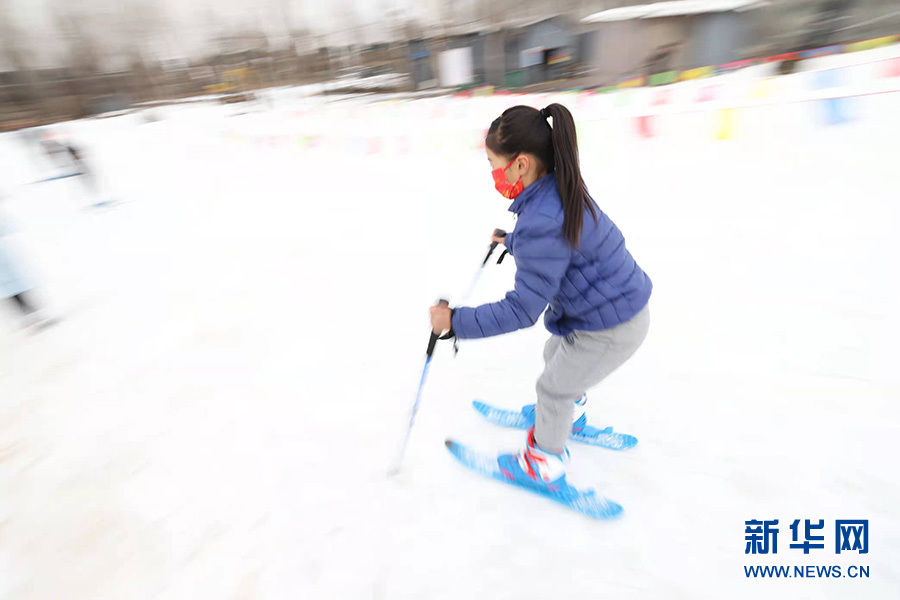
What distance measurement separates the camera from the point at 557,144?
1040 millimetres

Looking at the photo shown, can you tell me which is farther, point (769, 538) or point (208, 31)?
point (208, 31)

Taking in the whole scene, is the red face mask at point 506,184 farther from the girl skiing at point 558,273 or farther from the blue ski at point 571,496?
the blue ski at point 571,496

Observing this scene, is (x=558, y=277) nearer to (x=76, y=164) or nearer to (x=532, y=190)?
(x=532, y=190)

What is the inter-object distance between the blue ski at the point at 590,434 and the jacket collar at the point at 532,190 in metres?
1.12

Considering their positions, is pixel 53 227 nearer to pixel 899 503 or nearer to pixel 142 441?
pixel 142 441

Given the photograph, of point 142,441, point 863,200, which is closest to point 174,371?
point 142,441

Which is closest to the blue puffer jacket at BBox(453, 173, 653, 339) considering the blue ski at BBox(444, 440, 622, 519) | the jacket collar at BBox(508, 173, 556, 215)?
the jacket collar at BBox(508, 173, 556, 215)

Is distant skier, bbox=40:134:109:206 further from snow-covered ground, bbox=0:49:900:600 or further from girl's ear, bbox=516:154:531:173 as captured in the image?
girl's ear, bbox=516:154:531:173

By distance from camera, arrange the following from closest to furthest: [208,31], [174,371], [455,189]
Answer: [174,371], [455,189], [208,31]

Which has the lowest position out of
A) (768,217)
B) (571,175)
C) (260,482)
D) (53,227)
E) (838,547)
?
(838,547)

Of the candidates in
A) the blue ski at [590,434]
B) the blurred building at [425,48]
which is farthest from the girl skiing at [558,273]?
the blurred building at [425,48]

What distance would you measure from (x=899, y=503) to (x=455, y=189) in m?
4.60

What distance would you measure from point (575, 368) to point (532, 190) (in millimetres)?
594

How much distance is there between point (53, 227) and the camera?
5.52m
